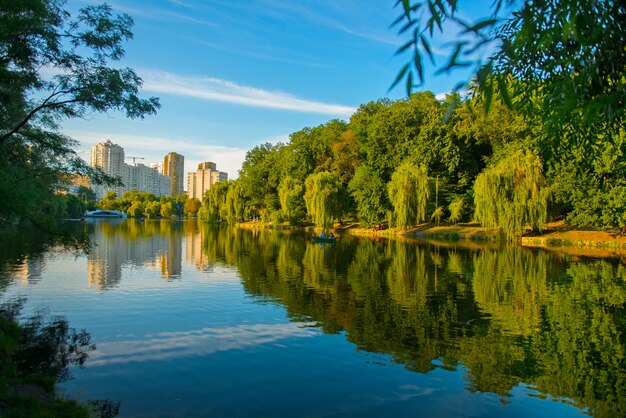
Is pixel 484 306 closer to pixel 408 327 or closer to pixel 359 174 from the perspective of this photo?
pixel 408 327

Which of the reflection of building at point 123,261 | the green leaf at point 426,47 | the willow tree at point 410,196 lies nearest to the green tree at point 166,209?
the willow tree at point 410,196

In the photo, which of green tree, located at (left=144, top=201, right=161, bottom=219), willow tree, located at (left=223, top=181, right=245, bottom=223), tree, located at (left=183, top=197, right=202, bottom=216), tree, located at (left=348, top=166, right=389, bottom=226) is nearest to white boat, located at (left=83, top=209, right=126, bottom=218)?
green tree, located at (left=144, top=201, right=161, bottom=219)

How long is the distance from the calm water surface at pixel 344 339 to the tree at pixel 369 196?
97.5ft

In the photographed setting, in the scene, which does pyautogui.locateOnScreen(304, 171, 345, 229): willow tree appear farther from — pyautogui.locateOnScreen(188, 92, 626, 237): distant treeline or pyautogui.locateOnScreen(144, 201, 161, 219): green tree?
pyautogui.locateOnScreen(144, 201, 161, 219): green tree

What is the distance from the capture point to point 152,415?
6895 mm

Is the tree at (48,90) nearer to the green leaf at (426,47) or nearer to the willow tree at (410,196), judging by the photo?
the green leaf at (426,47)

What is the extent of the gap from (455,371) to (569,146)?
4.94 metres

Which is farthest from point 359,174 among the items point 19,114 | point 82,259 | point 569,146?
point 569,146

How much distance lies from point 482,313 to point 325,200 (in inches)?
1397

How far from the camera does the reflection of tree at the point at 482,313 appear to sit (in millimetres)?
8812

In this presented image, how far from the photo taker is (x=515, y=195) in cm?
3731

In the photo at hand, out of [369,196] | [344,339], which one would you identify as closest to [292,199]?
[369,196]

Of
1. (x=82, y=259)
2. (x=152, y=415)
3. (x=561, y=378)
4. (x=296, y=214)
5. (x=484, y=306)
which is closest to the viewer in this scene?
(x=152, y=415)

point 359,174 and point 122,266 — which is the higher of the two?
point 359,174
